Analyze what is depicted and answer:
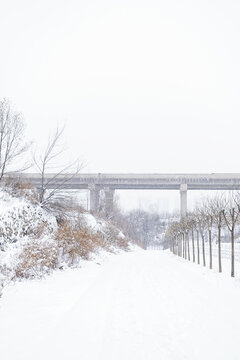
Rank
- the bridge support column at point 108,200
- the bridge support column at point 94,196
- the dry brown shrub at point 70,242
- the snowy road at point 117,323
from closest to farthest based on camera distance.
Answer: the snowy road at point 117,323, the dry brown shrub at point 70,242, the bridge support column at point 94,196, the bridge support column at point 108,200

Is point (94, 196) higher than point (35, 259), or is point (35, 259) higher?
point (94, 196)

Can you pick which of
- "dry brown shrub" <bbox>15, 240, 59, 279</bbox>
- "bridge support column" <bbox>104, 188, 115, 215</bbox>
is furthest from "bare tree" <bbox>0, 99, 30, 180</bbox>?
"bridge support column" <bbox>104, 188, 115, 215</bbox>

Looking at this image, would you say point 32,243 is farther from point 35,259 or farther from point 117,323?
point 117,323

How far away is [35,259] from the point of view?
33.7ft

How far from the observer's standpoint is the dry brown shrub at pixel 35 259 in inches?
380

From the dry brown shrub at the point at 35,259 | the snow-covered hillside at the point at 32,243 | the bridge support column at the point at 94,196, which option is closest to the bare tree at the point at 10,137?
the snow-covered hillside at the point at 32,243

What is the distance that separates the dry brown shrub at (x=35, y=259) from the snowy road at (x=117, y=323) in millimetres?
589

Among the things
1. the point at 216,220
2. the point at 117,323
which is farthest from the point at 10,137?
the point at 117,323

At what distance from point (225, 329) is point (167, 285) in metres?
5.14

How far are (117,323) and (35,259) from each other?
5133mm

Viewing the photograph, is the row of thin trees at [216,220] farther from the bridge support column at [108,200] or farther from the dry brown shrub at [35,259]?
the bridge support column at [108,200]

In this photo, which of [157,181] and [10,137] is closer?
[10,137]

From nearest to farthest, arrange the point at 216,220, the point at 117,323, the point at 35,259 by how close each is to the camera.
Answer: the point at 117,323
the point at 35,259
the point at 216,220

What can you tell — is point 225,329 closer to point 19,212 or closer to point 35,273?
point 35,273
